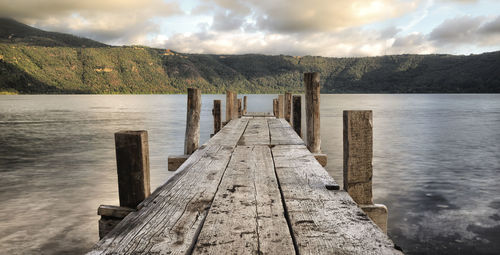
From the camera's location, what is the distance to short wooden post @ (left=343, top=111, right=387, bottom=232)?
284 centimetres

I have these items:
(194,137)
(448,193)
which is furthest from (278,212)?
(448,193)

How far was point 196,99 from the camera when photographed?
265 inches

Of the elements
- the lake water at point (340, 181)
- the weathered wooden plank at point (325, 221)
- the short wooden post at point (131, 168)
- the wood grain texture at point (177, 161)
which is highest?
the short wooden post at point (131, 168)

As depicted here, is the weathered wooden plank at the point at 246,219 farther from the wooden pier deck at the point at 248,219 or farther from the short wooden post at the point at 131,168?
the short wooden post at the point at 131,168

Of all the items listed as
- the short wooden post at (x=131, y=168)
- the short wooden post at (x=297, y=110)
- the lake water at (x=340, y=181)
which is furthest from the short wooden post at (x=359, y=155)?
the short wooden post at (x=297, y=110)

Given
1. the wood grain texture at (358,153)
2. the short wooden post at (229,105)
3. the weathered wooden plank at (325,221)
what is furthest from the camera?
the short wooden post at (229,105)

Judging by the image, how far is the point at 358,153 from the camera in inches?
114

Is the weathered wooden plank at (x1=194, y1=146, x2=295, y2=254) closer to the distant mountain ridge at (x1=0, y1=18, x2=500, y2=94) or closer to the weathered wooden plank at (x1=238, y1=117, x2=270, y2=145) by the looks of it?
the weathered wooden plank at (x1=238, y1=117, x2=270, y2=145)

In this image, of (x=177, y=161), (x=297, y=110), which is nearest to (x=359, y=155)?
(x=177, y=161)

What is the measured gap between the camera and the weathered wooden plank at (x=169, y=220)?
5.80 ft

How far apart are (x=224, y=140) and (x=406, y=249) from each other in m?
3.97

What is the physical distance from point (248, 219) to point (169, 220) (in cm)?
51

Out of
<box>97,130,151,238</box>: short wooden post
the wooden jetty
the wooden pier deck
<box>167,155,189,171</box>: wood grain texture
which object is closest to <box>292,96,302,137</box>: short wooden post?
<box>167,155,189,171</box>: wood grain texture

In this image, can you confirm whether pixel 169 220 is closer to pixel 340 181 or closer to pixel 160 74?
pixel 340 181
